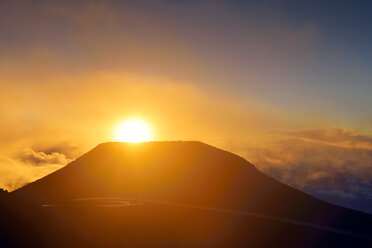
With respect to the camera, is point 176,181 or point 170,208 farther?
point 176,181

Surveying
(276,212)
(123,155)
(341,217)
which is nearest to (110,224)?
(276,212)

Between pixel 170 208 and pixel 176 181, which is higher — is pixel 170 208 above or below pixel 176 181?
below

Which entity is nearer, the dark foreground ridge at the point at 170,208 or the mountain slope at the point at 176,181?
the dark foreground ridge at the point at 170,208

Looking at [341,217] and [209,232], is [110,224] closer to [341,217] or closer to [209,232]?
[209,232]

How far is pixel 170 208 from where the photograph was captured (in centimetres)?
6338

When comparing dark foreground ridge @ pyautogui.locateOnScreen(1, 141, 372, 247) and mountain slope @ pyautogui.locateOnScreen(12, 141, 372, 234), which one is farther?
mountain slope @ pyautogui.locateOnScreen(12, 141, 372, 234)

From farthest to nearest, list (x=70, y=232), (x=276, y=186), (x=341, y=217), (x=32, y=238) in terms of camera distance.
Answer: (x=276, y=186) < (x=341, y=217) < (x=70, y=232) < (x=32, y=238)

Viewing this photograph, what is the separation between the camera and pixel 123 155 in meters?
115

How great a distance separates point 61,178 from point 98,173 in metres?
9.88

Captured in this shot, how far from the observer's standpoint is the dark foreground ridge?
4558 centimetres

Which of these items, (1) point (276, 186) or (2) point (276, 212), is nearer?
(2) point (276, 212)

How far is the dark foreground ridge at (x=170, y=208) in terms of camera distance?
150 feet

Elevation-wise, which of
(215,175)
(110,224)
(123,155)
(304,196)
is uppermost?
(123,155)

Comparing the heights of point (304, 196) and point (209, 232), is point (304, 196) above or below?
above
